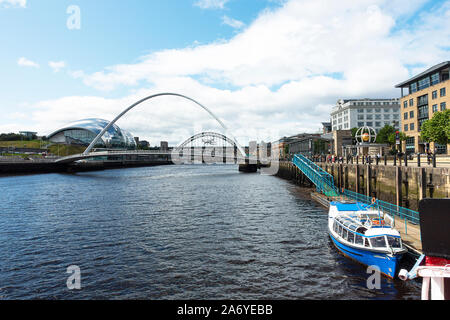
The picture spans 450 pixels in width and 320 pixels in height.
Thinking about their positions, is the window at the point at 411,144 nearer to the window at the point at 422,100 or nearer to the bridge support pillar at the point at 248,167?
the window at the point at 422,100

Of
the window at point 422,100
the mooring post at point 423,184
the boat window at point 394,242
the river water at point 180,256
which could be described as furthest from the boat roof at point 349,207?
the window at point 422,100

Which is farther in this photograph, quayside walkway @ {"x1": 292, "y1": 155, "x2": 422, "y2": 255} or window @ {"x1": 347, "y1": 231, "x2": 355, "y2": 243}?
window @ {"x1": 347, "y1": 231, "x2": 355, "y2": 243}

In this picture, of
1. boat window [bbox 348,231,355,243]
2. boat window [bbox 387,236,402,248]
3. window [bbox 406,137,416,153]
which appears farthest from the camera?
window [bbox 406,137,416,153]

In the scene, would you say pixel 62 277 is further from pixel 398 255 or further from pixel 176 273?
pixel 398 255

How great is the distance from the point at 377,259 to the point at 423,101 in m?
77.2

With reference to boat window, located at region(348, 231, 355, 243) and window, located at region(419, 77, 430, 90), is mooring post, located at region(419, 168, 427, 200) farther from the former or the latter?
window, located at region(419, 77, 430, 90)

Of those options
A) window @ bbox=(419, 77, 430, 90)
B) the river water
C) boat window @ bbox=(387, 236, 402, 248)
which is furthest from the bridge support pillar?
boat window @ bbox=(387, 236, 402, 248)

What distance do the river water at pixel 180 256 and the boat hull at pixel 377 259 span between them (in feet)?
1.56

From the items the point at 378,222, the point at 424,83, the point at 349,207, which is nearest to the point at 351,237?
the point at 378,222

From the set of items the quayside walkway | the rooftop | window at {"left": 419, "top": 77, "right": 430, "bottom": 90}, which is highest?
the rooftop

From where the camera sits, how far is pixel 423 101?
77.3m

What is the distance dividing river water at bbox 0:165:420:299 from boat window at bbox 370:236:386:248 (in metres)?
1.75

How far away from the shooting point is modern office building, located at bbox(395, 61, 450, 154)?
68.9 m

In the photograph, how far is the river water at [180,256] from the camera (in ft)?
49.4
